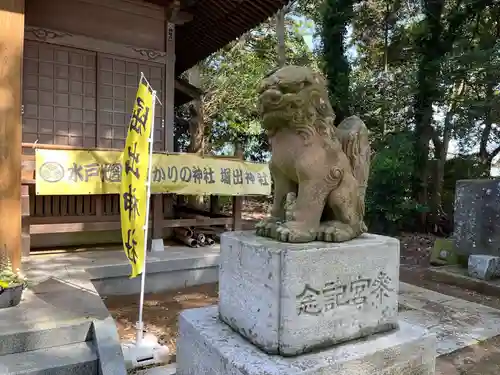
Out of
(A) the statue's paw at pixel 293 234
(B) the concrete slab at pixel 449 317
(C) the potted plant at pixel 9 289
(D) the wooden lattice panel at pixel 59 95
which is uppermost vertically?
(D) the wooden lattice panel at pixel 59 95

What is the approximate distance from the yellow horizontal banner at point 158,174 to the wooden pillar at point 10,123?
88cm

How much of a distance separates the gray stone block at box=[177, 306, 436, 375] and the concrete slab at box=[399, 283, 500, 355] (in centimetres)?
149

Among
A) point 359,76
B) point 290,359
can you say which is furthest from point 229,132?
point 290,359

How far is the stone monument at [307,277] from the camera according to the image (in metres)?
1.88

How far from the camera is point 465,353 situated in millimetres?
3414

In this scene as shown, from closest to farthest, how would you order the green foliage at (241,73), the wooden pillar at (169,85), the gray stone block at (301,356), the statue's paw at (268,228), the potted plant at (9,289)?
the gray stone block at (301,356) < the statue's paw at (268,228) < the potted plant at (9,289) < the wooden pillar at (169,85) < the green foliage at (241,73)

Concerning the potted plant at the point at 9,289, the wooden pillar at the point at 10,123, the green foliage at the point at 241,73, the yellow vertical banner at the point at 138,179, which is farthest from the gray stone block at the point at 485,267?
the green foliage at the point at 241,73

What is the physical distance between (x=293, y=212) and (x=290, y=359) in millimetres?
770

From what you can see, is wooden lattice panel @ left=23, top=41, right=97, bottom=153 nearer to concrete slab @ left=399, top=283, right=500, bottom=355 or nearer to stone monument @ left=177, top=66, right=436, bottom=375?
stone monument @ left=177, top=66, right=436, bottom=375

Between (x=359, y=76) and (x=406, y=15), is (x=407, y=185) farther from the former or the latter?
(x=406, y=15)

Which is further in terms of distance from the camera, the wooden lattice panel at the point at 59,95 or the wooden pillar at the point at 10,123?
the wooden lattice panel at the point at 59,95

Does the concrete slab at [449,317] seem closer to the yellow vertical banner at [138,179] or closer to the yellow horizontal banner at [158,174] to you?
the yellow vertical banner at [138,179]

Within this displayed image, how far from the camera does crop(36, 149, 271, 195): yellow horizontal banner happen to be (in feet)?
17.3

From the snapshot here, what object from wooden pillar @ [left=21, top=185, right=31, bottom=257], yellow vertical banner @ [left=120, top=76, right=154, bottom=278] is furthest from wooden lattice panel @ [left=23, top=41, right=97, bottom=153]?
yellow vertical banner @ [left=120, top=76, right=154, bottom=278]
